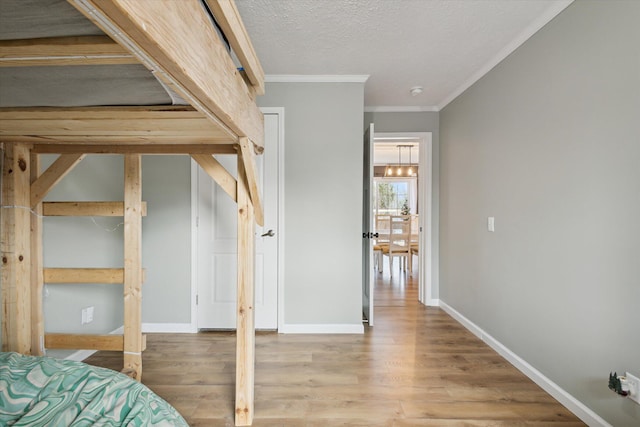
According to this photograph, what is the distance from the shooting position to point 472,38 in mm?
2064

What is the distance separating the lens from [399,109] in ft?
11.1

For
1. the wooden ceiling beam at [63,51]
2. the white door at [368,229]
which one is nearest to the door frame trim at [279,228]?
the white door at [368,229]

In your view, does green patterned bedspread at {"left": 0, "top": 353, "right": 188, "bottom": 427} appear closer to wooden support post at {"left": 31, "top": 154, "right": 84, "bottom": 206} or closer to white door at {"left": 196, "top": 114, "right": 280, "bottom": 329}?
wooden support post at {"left": 31, "top": 154, "right": 84, "bottom": 206}

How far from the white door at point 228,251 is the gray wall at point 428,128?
1.39 metres

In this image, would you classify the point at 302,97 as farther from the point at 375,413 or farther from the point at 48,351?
the point at 48,351

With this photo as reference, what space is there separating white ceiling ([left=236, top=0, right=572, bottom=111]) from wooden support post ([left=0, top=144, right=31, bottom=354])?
1.57 meters

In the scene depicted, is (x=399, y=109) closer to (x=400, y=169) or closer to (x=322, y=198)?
(x=322, y=198)

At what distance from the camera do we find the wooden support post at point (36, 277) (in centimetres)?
152

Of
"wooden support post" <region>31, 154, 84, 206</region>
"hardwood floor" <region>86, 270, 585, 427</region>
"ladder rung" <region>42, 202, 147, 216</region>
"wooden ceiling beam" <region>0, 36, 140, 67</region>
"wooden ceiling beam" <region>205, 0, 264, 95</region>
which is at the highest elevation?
"wooden ceiling beam" <region>205, 0, 264, 95</region>

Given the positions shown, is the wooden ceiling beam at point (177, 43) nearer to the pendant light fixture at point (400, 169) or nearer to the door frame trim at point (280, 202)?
the door frame trim at point (280, 202)

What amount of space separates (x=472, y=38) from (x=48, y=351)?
369 centimetres

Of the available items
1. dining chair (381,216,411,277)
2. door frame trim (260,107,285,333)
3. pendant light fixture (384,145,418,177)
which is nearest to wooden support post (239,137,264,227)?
door frame trim (260,107,285,333)

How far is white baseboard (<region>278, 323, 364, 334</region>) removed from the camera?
2.63 metres

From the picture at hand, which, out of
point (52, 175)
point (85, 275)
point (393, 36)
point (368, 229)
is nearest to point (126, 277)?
point (85, 275)
